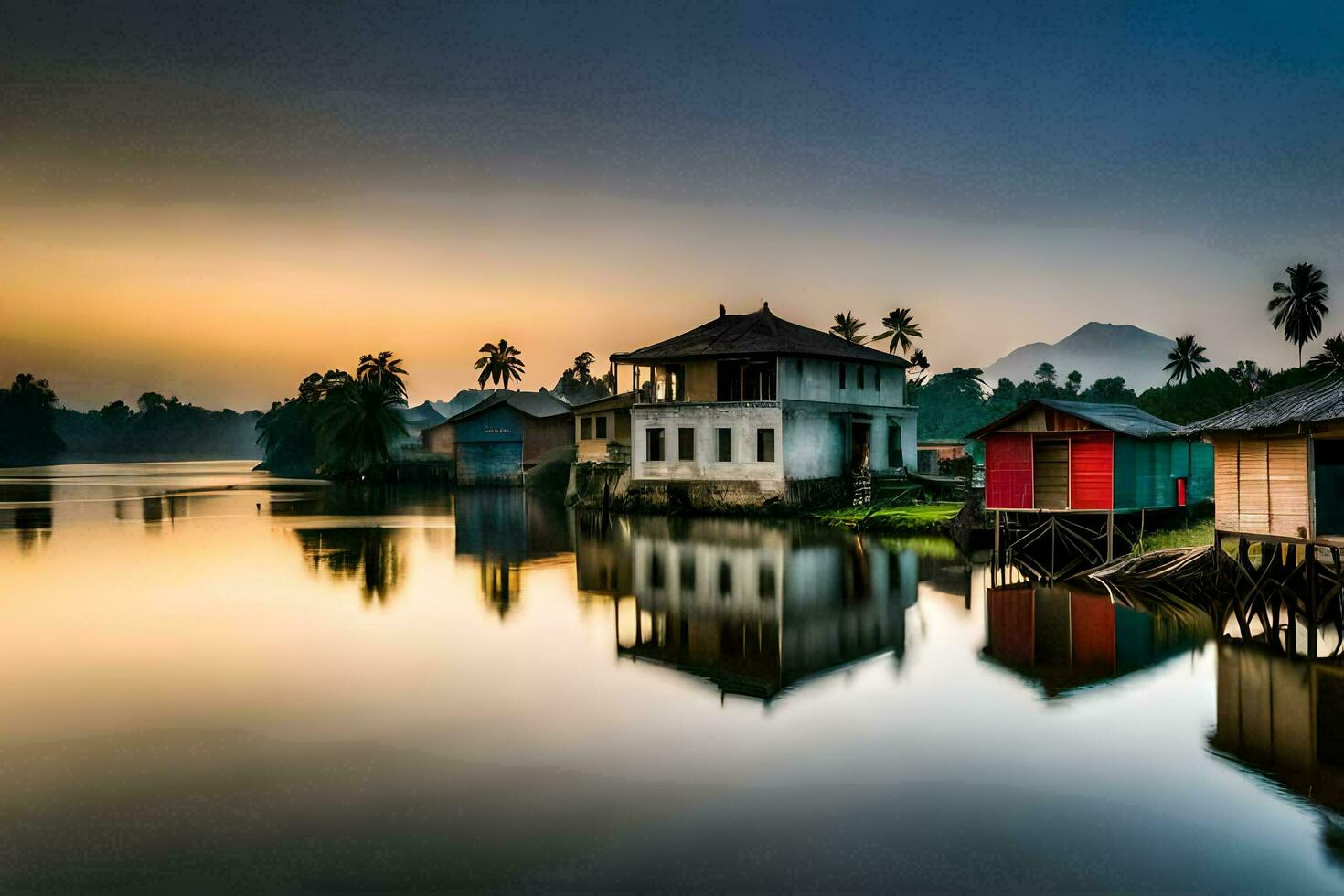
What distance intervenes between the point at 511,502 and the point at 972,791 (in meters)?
59.8

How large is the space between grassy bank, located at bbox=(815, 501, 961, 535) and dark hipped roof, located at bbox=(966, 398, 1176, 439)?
372 inches

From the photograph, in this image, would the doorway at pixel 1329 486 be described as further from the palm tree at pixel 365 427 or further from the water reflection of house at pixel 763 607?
the palm tree at pixel 365 427

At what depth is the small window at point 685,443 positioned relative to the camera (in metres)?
52.8

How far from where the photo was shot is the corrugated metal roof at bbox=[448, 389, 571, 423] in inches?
3374

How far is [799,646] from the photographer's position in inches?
864

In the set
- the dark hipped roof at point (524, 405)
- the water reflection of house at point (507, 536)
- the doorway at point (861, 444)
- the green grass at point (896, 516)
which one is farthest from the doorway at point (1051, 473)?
the dark hipped roof at point (524, 405)

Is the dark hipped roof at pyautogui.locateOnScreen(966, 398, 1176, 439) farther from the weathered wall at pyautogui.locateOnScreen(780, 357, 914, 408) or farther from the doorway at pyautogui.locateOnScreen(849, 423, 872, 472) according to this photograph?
the doorway at pyautogui.locateOnScreen(849, 423, 872, 472)

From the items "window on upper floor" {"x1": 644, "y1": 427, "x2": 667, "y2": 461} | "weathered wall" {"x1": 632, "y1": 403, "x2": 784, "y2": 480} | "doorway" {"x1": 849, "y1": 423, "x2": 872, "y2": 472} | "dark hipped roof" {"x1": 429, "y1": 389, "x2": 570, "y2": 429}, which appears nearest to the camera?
"weathered wall" {"x1": 632, "y1": 403, "x2": 784, "y2": 480}

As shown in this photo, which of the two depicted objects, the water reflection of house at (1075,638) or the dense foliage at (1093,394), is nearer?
the water reflection of house at (1075,638)

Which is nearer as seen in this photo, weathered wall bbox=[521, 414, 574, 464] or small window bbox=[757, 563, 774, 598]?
small window bbox=[757, 563, 774, 598]

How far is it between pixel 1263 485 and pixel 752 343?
106 ft

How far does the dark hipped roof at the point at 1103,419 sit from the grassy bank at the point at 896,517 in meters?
9.44

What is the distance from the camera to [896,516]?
46.1 m

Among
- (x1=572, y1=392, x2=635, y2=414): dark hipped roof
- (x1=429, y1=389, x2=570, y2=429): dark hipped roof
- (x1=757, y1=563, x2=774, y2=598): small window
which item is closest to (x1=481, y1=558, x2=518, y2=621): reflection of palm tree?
(x1=757, y1=563, x2=774, y2=598): small window
